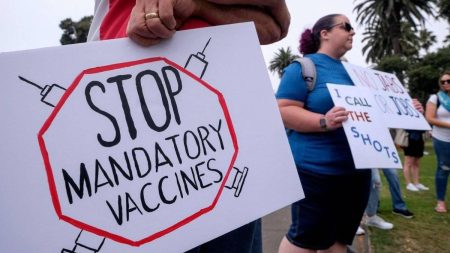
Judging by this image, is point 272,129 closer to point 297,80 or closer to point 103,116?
point 103,116

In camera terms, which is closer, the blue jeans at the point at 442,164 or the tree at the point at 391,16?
the blue jeans at the point at 442,164

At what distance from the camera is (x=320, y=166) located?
1.72 metres

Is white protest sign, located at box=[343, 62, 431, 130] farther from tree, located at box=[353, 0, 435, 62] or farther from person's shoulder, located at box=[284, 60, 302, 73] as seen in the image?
tree, located at box=[353, 0, 435, 62]

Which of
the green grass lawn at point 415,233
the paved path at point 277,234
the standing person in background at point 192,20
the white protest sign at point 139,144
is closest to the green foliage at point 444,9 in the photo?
the green grass lawn at point 415,233

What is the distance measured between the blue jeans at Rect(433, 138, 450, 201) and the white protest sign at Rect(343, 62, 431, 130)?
2342 mm

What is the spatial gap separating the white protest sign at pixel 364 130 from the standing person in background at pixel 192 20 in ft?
2.38

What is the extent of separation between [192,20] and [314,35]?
1.35 metres

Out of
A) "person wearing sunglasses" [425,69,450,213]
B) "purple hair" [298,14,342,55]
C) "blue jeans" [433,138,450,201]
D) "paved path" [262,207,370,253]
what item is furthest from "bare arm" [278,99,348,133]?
"blue jeans" [433,138,450,201]

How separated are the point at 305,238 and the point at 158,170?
122cm

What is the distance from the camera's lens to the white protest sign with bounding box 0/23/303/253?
25.6 inches

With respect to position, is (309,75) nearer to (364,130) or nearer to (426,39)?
(364,130)

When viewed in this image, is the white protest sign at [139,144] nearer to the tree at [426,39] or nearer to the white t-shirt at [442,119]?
the white t-shirt at [442,119]

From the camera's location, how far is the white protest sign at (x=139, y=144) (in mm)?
650

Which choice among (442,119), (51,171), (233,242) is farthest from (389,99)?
(442,119)
